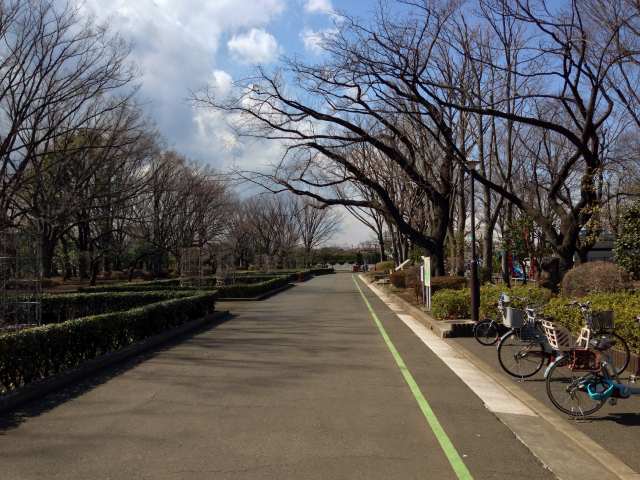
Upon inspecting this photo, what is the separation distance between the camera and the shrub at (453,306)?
15.8 metres

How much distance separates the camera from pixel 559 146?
3281 cm

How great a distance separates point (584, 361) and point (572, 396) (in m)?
0.67

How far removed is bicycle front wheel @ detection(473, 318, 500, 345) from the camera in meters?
12.1

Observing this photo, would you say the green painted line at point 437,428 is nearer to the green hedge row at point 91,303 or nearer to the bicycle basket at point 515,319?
the bicycle basket at point 515,319

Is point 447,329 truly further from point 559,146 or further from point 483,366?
point 559,146

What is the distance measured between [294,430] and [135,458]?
1.60 meters

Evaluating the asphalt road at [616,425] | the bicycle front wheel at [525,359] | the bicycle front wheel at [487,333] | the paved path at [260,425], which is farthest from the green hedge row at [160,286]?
the asphalt road at [616,425]

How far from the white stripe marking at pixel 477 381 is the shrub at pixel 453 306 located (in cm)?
165

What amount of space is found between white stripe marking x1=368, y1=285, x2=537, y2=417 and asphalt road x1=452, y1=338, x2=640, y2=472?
348 mm

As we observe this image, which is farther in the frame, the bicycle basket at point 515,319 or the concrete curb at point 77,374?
the bicycle basket at point 515,319

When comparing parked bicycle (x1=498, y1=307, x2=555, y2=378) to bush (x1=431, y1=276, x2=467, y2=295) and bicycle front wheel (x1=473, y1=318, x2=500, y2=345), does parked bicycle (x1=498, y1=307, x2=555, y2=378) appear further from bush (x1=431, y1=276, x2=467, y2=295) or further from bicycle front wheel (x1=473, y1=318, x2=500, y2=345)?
bush (x1=431, y1=276, x2=467, y2=295)

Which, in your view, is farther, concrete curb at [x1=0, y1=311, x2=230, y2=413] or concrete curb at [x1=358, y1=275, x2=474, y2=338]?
concrete curb at [x1=358, y1=275, x2=474, y2=338]

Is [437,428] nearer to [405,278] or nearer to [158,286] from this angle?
[158,286]

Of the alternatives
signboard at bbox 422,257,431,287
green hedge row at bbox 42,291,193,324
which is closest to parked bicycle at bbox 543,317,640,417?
signboard at bbox 422,257,431,287
